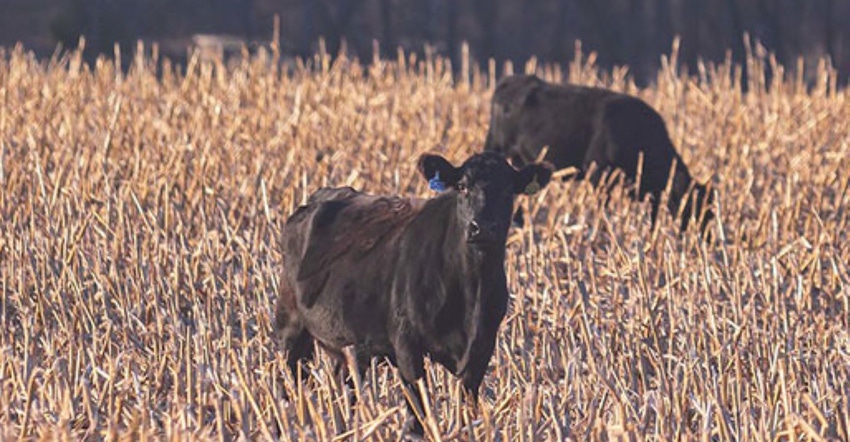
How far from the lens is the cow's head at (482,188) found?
7168 mm

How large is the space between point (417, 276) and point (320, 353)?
1.03 metres

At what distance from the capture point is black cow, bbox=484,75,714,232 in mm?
13922

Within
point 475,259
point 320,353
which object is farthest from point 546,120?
point 475,259

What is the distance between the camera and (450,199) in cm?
759

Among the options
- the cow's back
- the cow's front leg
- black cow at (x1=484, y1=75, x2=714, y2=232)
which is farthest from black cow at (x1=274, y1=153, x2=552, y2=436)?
the cow's back

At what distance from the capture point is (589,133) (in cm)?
1433

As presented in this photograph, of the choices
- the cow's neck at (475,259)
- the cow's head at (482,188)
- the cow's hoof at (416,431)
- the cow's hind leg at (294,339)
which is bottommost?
A: the cow's hoof at (416,431)

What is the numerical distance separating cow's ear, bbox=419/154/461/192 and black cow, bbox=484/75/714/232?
596cm

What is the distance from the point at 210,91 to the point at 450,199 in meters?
9.99

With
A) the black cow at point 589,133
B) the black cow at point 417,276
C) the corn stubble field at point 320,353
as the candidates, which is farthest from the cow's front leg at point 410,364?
the black cow at point 589,133

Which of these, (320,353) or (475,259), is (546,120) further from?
(475,259)

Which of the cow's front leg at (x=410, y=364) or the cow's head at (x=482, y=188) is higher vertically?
the cow's head at (x=482, y=188)

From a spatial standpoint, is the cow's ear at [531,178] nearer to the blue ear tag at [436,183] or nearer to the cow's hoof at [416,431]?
the blue ear tag at [436,183]

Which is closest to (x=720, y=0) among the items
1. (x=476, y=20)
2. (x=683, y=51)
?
(x=683, y=51)
